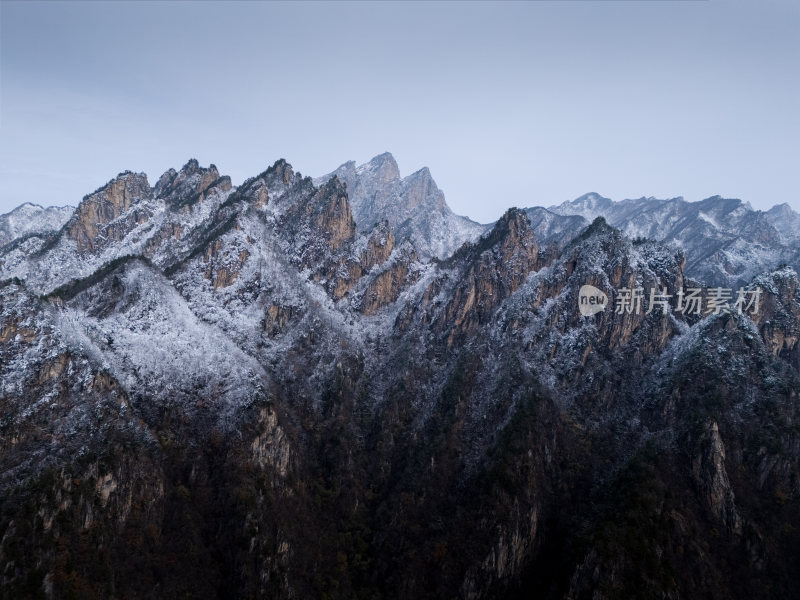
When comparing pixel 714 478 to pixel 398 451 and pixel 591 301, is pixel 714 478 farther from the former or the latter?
pixel 398 451

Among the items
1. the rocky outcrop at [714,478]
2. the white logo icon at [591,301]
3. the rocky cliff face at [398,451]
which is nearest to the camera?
the rocky cliff face at [398,451]

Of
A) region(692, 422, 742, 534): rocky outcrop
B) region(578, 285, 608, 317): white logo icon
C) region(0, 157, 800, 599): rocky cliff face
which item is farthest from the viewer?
region(578, 285, 608, 317): white logo icon

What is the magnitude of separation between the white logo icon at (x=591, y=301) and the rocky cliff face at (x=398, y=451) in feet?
7.96

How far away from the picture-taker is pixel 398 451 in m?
171

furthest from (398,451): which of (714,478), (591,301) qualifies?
(714,478)

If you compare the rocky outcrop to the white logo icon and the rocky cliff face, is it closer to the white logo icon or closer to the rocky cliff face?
the rocky cliff face

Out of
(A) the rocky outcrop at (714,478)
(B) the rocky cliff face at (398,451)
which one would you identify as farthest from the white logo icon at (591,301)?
(A) the rocky outcrop at (714,478)

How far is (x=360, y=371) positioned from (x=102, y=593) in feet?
379

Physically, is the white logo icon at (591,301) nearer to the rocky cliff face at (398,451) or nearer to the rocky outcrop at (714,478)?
the rocky cliff face at (398,451)

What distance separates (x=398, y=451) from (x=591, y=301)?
101 metres

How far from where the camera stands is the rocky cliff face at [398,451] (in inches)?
4515

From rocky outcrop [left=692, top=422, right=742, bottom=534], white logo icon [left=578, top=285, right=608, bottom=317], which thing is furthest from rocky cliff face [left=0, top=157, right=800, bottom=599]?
white logo icon [left=578, top=285, right=608, bottom=317]

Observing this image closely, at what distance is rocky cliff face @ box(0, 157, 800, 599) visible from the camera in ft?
376

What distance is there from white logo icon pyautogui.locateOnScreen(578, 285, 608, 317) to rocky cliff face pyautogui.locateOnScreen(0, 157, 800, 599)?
2.43m
